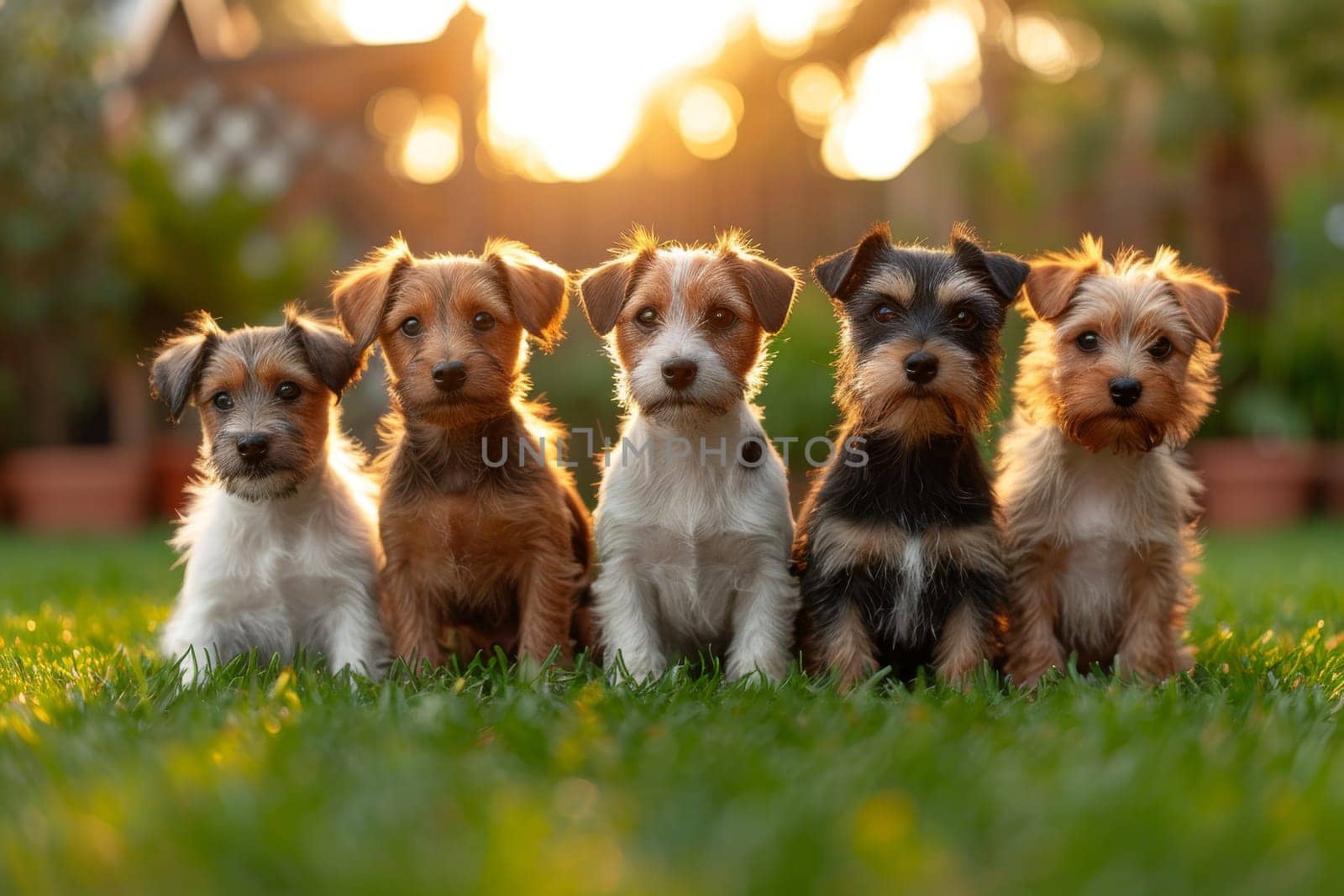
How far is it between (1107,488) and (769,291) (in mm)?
1467

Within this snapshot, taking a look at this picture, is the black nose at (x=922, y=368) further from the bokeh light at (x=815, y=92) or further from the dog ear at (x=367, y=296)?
the bokeh light at (x=815, y=92)

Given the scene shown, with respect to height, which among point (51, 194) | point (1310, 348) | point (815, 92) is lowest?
point (1310, 348)

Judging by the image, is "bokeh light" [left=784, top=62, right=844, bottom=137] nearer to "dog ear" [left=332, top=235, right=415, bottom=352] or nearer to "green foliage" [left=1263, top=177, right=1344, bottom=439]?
"green foliage" [left=1263, top=177, right=1344, bottom=439]

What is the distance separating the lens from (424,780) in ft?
8.16

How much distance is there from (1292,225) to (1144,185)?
16.9ft

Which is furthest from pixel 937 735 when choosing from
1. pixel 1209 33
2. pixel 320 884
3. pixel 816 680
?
pixel 1209 33

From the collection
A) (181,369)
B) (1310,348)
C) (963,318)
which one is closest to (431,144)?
(181,369)

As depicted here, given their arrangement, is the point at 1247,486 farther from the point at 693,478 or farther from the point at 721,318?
the point at 693,478

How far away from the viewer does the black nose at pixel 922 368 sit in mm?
3967

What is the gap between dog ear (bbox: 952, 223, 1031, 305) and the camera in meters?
4.22

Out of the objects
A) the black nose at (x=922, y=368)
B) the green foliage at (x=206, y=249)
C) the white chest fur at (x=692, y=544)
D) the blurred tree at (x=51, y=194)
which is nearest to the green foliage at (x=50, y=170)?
the blurred tree at (x=51, y=194)

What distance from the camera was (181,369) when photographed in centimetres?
454

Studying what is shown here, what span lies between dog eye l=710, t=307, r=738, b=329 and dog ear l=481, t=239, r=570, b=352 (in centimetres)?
64

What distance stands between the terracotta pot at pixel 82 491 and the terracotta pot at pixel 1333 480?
13.4 metres
